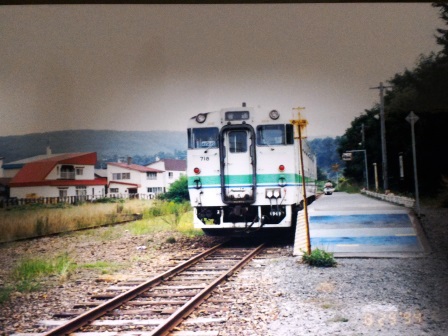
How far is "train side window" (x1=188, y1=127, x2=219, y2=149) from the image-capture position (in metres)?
3.88

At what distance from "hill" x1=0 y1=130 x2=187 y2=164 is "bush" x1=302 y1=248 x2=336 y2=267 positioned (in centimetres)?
152

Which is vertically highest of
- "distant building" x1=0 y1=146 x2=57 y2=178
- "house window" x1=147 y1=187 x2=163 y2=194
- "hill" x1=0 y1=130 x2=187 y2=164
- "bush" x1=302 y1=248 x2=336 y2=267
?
"hill" x1=0 y1=130 x2=187 y2=164

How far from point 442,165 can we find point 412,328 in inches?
53.5

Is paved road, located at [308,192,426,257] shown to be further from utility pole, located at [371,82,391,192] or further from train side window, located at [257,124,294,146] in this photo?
train side window, located at [257,124,294,146]

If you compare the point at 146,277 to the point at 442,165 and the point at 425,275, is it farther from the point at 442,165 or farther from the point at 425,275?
the point at 442,165

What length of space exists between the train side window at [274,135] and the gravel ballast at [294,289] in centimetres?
111


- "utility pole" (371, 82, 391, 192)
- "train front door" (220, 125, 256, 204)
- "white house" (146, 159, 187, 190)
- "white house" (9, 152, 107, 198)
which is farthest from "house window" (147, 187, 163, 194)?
"utility pole" (371, 82, 391, 192)

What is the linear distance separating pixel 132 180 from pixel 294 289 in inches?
61.3

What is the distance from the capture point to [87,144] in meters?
3.35

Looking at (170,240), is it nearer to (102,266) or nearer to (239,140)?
(102,266)

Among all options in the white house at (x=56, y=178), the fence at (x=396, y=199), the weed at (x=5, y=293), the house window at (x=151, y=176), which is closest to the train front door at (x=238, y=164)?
the house window at (x=151, y=176)

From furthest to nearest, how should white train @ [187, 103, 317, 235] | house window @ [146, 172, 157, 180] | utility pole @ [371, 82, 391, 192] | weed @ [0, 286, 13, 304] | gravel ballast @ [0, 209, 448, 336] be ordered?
white train @ [187, 103, 317, 235]
house window @ [146, 172, 157, 180]
utility pole @ [371, 82, 391, 192]
weed @ [0, 286, 13, 304]
gravel ballast @ [0, 209, 448, 336]

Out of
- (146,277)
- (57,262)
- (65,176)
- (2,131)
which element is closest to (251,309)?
(146,277)

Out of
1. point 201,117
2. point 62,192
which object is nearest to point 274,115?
point 201,117
